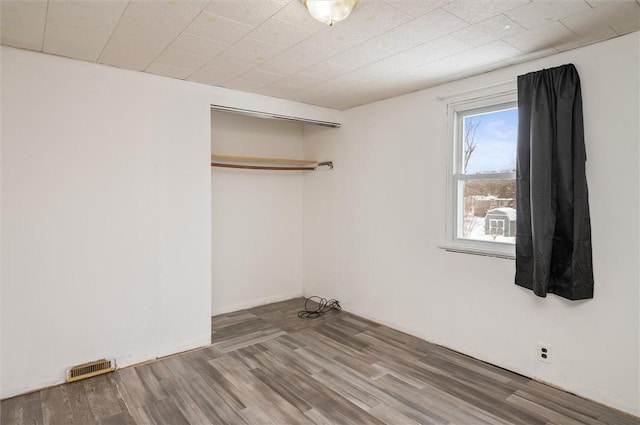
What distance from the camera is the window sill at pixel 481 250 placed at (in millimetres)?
2953

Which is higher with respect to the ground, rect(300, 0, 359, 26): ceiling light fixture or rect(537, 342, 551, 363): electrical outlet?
rect(300, 0, 359, 26): ceiling light fixture

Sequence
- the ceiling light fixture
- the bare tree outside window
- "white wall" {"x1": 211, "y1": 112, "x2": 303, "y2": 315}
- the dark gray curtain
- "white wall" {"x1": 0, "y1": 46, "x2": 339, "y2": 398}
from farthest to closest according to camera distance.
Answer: "white wall" {"x1": 211, "y1": 112, "x2": 303, "y2": 315} → the bare tree outside window → "white wall" {"x1": 0, "y1": 46, "x2": 339, "y2": 398} → the dark gray curtain → the ceiling light fixture

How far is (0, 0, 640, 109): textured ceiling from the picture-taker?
2.00 meters

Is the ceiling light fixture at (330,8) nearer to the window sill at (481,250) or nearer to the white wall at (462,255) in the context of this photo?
the white wall at (462,255)

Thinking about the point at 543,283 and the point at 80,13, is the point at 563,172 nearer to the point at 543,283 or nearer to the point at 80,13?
the point at 543,283

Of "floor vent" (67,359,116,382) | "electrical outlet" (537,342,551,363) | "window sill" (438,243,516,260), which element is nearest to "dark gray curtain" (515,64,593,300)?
"window sill" (438,243,516,260)

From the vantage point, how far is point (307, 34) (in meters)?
2.31

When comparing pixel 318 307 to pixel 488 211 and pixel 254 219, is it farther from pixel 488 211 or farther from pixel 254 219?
pixel 488 211

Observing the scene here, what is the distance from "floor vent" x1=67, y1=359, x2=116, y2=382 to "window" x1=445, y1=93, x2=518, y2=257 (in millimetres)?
2965

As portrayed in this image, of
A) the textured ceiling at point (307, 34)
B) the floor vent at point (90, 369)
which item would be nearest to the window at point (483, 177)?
the textured ceiling at point (307, 34)

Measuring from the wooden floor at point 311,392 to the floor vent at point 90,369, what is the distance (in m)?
0.05

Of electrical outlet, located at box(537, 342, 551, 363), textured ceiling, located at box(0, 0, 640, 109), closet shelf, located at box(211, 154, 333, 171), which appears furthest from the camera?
closet shelf, located at box(211, 154, 333, 171)

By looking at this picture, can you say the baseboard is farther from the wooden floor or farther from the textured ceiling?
the textured ceiling

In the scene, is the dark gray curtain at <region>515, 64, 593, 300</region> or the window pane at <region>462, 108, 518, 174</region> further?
the window pane at <region>462, 108, 518, 174</region>
